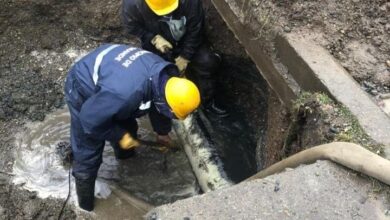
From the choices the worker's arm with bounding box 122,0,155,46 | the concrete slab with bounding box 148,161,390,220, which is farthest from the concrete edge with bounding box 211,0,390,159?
the worker's arm with bounding box 122,0,155,46

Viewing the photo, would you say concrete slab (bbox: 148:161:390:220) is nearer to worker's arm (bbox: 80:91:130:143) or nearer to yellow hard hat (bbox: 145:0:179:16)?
worker's arm (bbox: 80:91:130:143)

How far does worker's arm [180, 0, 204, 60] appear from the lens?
4.61 meters

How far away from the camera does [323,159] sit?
287 centimetres

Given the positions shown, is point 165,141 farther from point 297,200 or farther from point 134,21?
point 297,200

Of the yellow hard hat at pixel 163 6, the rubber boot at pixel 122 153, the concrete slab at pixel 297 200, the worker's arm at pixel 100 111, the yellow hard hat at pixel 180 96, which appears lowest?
the rubber boot at pixel 122 153

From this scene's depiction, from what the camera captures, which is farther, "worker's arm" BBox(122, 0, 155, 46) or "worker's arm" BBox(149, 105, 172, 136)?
"worker's arm" BBox(122, 0, 155, 46)

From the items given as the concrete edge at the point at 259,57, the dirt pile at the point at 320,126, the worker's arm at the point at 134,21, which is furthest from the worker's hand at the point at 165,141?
the dirt pile at the point at 320,126

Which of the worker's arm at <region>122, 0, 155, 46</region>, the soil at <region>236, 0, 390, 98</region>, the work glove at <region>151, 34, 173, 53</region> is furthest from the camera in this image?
the work glove at <region>151, 34, 173, 53</region>

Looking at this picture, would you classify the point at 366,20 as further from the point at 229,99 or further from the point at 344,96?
the point at 229,99

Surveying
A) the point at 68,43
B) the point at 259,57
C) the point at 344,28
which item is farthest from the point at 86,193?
the point at 344,28

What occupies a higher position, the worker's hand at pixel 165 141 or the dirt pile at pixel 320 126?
the dirt pile at pixel 320 126

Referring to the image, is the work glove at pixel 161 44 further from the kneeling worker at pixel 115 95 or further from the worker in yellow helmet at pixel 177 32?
the kneeling worker at pixel 115 95

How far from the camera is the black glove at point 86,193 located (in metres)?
4.31

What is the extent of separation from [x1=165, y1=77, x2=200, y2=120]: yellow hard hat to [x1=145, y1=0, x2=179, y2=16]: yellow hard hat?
1063 mm
